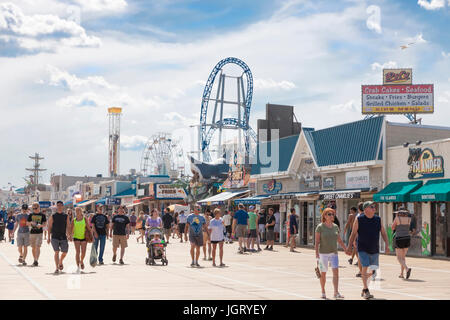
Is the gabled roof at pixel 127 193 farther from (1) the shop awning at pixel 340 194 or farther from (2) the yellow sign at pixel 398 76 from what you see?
(1) the shop awning at pixel 340 194

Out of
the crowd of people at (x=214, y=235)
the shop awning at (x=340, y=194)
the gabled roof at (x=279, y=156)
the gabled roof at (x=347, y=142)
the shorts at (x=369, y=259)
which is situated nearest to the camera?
the crowd of people at (x=214, y=235)

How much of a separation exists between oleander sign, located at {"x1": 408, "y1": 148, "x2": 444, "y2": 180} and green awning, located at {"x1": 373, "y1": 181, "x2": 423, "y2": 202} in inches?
14.0

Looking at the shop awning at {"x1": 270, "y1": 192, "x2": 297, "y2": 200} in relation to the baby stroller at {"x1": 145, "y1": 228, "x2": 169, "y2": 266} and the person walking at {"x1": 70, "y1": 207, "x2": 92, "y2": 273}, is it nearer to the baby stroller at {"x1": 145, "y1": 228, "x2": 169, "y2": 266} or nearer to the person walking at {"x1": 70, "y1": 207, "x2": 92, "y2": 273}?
the baby stroller at {"x1": 145, "y1": 228, "x2": 169, "y2": 266}

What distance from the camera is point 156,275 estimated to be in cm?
1498

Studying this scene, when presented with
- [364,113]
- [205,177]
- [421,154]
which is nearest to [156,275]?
[421,154]

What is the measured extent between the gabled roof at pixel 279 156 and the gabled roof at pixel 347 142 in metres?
2.22

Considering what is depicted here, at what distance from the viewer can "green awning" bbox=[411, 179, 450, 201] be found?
2105 cm

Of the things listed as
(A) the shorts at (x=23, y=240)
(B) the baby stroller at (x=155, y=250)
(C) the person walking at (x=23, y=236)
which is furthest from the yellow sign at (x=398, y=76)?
(A) the shorts at (x=23, y=240)

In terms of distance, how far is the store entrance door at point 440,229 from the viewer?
22375 millimetres

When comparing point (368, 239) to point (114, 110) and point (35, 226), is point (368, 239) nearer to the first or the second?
point (35, 226)

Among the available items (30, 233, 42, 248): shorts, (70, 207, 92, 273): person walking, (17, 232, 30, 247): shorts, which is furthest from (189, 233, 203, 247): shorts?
(17, 232, 30, 247): shorts

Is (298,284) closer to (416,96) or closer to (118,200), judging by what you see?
(416,96)

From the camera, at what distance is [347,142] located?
2812 cm

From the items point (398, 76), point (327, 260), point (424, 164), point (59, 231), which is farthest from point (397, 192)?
point (398, 76)
